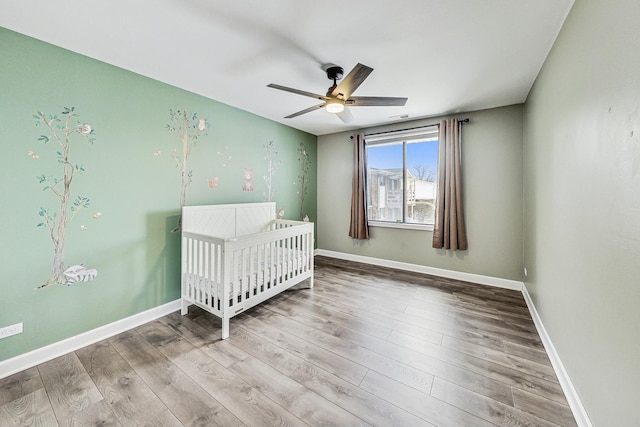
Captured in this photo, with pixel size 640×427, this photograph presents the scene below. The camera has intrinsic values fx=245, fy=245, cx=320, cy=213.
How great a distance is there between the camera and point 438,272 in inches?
147

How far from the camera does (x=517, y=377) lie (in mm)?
1677

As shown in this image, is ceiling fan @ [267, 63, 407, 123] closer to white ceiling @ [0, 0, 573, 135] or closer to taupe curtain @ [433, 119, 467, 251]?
white ceiling @ [0, 0, 573, 135]

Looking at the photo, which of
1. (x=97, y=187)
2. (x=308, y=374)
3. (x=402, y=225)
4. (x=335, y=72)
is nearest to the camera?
(x=308, y=374)

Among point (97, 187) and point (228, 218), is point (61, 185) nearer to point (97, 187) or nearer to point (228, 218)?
point (97, 187)

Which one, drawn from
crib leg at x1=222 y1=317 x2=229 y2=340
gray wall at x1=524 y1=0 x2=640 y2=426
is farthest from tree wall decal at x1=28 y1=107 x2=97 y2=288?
gray wall at x1=524 y1=0 x2=640 y2=426

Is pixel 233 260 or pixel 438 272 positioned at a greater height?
pixel 233 260

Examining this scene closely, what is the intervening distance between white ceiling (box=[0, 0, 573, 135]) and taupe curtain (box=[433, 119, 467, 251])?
0.79m

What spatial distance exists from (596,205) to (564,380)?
3.81 ft

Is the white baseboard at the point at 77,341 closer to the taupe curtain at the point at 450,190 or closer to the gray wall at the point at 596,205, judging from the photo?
the gray wall at the point at 596,205

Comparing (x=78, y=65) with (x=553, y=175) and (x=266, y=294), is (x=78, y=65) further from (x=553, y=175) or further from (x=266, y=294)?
(x=553, y=175)

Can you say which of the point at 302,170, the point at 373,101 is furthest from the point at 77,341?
the point at 302,170

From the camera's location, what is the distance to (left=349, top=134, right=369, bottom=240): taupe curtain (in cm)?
426

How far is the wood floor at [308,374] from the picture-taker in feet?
4.58

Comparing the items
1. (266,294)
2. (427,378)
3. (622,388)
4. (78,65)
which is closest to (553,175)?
(622,388)
